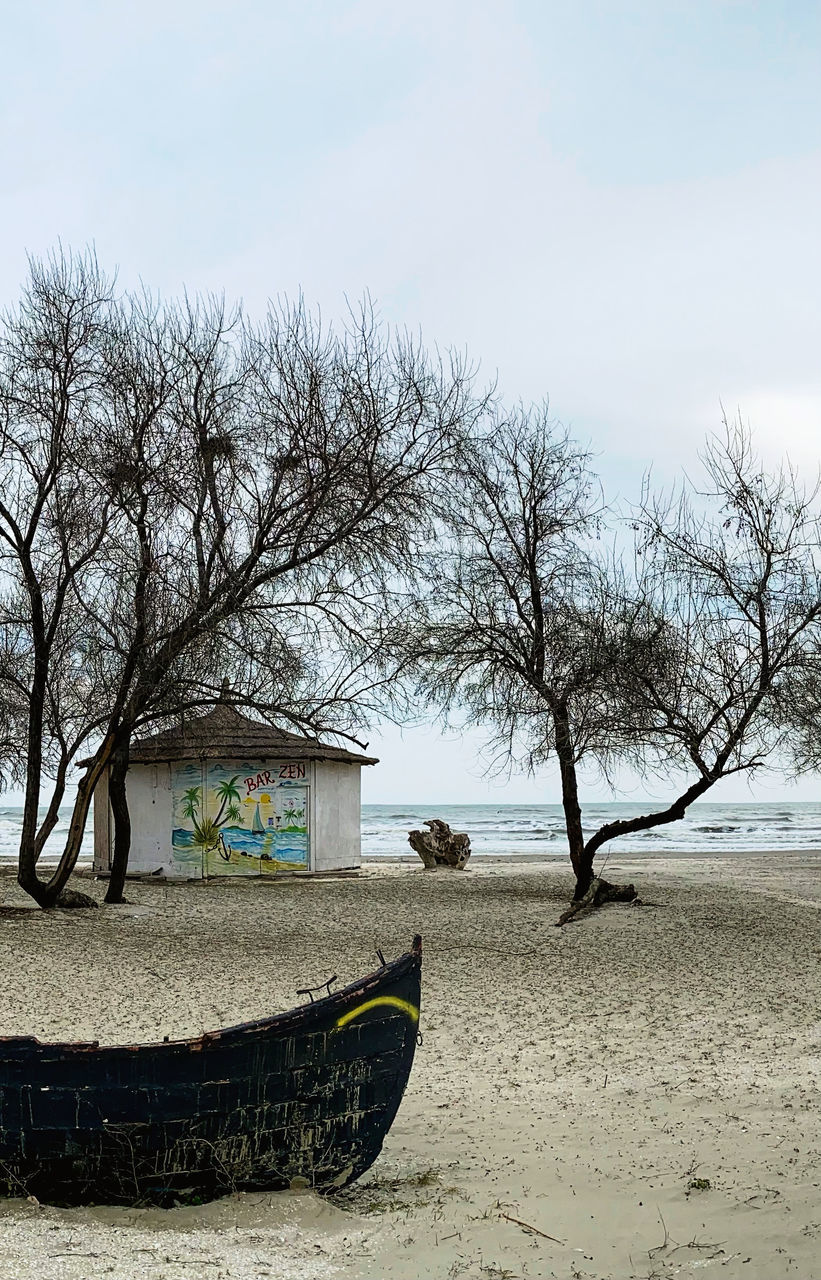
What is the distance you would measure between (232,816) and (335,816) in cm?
241

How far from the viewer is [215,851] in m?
23.3

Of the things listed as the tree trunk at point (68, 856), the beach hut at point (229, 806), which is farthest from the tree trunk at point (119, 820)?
the beach hut at point (229, 806)

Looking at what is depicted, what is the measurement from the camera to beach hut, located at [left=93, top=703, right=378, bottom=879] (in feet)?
76.4

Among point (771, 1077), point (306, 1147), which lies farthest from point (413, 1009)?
→ point (771, 1077)

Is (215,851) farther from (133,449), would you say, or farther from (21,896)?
(133,449)

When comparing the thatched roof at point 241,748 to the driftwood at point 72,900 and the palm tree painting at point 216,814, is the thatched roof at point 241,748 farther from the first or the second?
the driftwood at point 72,900

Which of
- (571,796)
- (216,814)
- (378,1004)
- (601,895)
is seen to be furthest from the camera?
(216,814)

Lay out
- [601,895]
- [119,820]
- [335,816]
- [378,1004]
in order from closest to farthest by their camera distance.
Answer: [378,1004] → [119,820] → [601,895] → [335,816]

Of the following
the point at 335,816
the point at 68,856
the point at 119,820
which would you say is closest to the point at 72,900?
the point at 68,856

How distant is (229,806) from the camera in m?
23.3

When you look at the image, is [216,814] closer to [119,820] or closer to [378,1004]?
[119,820]

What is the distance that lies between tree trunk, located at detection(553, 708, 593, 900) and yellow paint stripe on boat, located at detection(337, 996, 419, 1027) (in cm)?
1142

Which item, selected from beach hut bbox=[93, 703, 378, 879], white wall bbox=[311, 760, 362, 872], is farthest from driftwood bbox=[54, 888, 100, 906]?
white wall bbox=[311, 760, 362, 872]

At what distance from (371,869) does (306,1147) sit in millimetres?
22580
